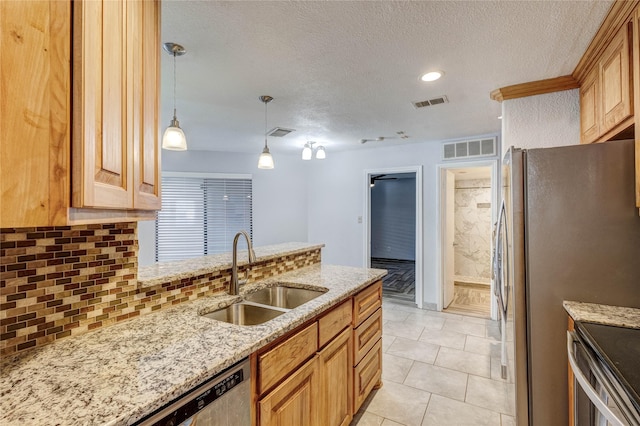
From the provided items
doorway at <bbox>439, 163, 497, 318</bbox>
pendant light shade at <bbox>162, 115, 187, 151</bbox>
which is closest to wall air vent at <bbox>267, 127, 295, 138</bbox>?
pendant light shade at <bbox>162, 115, 187, 151</bbox>

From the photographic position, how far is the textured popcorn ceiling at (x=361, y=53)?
4.78 ft

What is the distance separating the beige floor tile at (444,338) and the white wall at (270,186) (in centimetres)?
283

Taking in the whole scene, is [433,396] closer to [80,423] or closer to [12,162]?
[80,423]

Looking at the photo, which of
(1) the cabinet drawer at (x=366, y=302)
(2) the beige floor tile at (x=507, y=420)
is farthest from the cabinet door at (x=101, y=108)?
(2) the beige floor tile at (x=507, y=420)

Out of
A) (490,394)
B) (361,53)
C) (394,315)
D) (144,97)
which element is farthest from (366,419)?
(361,53)

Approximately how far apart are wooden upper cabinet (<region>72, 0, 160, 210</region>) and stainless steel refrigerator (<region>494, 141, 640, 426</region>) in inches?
72.9

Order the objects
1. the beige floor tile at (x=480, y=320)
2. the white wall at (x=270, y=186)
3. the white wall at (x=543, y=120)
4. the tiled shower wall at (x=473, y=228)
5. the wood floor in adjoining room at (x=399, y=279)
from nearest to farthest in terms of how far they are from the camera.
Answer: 1. the white wall at (x=543, y=120)
2. the beige floor tile at (x=480, y=320)
3. the white wall at (x=270, y=186)
4. the wood floor in adjoining room at (x=399, y=279)
5. the tiled shower wall at (x=473, y=228)

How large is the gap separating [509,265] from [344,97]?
1.79 meters

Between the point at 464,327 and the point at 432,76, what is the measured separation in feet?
9.64

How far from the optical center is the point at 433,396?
7.47 feet

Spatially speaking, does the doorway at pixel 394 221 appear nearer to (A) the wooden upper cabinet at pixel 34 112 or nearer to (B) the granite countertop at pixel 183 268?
(B) the granite countertop at pixel 183 268

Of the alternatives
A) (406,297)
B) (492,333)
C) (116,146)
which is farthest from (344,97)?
(406,297)

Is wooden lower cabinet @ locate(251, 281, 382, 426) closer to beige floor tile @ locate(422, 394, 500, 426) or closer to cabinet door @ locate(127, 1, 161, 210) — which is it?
beige floor tile @ locate(422, 394, 500, 426)

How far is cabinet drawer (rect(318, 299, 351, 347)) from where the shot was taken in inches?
62.7
